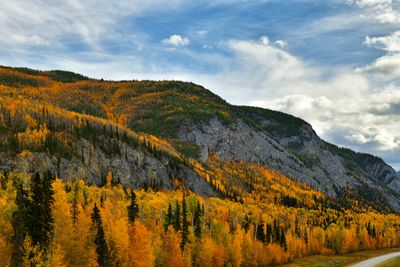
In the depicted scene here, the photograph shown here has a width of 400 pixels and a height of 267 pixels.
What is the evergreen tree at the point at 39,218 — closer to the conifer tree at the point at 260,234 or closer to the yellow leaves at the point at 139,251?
the yellow leaves at the point at 139,251

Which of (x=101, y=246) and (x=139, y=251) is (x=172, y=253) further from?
(x=101, y=246)

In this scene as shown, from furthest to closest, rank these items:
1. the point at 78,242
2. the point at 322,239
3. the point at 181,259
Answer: the point at 322,239 < the point at 181,259 < the point at 78,242

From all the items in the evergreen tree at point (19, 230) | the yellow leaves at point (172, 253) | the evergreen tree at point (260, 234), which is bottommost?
the evergreen tree at point (260, 234)

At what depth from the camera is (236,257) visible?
107312 mm

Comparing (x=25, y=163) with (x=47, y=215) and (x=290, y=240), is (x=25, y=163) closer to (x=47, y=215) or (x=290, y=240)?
(x=290, y=240)

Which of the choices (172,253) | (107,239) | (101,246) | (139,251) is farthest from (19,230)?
(172,253)

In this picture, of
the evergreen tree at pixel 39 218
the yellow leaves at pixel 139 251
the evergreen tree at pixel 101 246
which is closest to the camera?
the evergreen tree at pixel 39 218

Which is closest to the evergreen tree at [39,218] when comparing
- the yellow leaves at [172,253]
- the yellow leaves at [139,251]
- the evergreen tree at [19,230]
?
the evergreen tree at [19,230]

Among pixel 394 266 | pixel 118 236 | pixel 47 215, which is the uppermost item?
pixel 47 215

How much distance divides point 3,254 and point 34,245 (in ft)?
13.3

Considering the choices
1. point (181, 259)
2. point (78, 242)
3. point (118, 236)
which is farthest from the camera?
point (181, 259)

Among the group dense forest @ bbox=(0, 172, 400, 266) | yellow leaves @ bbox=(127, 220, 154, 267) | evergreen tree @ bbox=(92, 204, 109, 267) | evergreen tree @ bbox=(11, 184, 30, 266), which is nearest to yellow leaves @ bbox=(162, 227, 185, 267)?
dense forest @ bbox=(0, 172, 400, 266)

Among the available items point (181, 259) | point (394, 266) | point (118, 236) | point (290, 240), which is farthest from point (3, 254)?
point (290, 240)

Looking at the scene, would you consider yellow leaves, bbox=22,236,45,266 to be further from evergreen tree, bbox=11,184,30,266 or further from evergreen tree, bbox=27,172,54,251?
evergreen tree, bbox=27,172,54,251
